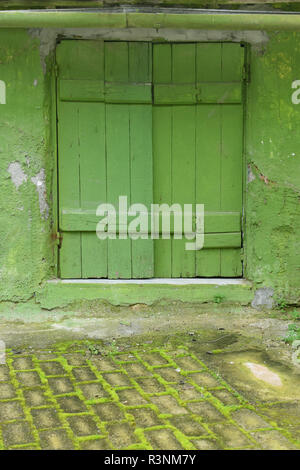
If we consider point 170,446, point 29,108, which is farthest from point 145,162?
point 170,446

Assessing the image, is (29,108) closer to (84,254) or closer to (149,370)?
(84,254)

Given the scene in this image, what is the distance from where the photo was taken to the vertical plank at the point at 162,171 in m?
4.86

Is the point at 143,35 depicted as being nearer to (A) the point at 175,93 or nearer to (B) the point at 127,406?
(A) the point at 175,93

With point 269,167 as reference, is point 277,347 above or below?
below

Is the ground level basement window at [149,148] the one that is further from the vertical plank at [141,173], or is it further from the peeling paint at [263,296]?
the peeling paint at [263,296]

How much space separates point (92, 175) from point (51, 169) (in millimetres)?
376

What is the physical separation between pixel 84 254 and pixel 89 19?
205 cm

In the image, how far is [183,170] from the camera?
4902 mm

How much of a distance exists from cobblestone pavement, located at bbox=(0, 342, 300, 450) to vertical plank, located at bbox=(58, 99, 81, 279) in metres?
1.05

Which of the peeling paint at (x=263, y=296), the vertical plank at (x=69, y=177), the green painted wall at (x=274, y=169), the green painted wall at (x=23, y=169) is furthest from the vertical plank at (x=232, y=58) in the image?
the peeling paint at (x=263, y=296)

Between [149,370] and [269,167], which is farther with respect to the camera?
[269,167]

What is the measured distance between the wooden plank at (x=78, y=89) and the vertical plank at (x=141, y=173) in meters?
0.36

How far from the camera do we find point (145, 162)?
4828mm
